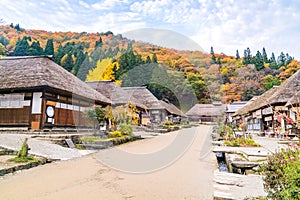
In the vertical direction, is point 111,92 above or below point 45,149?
above

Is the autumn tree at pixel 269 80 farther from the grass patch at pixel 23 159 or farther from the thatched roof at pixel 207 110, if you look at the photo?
the grass patch at pixel 23 159

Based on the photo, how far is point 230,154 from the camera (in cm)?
768

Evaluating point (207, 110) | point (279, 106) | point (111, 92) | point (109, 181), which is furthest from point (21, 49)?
point (109, 181)

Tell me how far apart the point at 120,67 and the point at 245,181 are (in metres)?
34.8

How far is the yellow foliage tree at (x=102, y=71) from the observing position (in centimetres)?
3094

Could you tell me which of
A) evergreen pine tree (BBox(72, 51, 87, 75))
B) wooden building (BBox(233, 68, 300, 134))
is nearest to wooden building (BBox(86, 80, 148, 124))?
wooden building (BBox(233, 68, 300, 134))

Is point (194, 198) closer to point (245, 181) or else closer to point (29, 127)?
point (245, 181)

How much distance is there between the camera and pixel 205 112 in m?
45.8

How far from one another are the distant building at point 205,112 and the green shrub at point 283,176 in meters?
43.6

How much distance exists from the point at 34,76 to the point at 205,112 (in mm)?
37716

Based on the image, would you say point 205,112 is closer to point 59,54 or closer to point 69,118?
point 59,54

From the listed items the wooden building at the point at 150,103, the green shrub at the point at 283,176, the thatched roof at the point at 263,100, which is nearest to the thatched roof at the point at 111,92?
the wooden building at the point at 150,103

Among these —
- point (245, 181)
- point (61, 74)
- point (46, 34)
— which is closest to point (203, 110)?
point (46, 34)

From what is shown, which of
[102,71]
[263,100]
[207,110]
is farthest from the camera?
[207,110]
